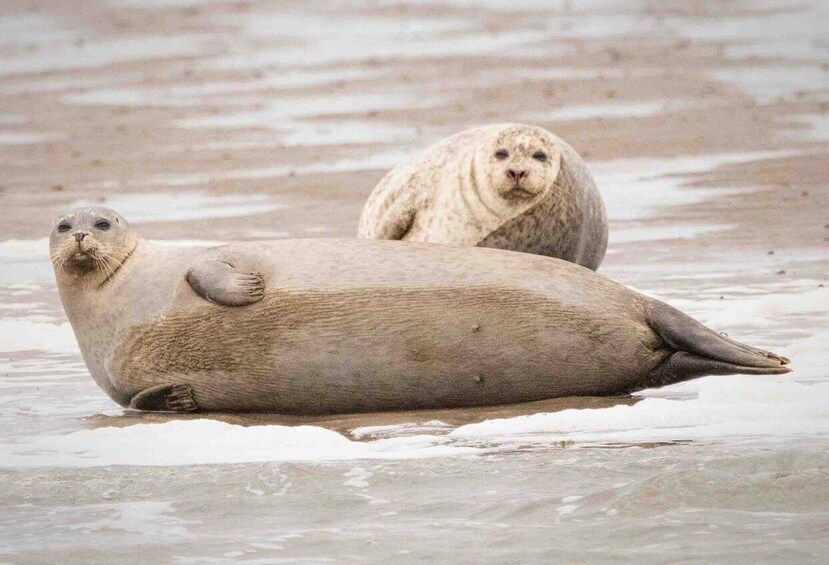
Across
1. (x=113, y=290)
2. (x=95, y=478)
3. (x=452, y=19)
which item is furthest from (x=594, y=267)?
(x=452, y=19)

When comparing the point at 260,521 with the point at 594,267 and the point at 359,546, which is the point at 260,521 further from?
the point at 594,267

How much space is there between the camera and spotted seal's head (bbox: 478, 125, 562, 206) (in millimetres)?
7965

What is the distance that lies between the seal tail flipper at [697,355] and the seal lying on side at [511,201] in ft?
4.41

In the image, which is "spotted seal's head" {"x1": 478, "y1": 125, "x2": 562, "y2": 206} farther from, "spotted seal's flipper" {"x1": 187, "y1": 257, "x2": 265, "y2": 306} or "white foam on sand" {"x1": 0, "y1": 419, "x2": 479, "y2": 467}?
"white foam on sand" {"x1": 0, "y1": 419, "x2": 479, "y2": 467}

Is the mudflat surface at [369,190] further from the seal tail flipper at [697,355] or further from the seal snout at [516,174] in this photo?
the seal snout at [516,174]

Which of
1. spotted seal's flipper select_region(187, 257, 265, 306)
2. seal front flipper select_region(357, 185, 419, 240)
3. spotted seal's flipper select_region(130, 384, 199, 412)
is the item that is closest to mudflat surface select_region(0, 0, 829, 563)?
spotted seal's flipper select_region(130, 384, 199, 412)

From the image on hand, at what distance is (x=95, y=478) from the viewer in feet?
18.9

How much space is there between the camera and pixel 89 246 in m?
6.87

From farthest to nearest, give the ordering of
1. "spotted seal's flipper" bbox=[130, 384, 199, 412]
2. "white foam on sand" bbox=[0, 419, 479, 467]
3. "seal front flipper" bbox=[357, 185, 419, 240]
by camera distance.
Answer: "seal front flipper" bbox=[357, 185, 419, 240], "spotted seal's flipper" bbox=[130, 384, 199, 412], "white foam on sand" bbox=[0, 419, 479, 467]

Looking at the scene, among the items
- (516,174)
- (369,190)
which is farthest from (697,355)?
(369,190)

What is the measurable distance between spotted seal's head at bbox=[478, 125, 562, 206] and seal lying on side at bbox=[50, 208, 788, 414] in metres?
1.10

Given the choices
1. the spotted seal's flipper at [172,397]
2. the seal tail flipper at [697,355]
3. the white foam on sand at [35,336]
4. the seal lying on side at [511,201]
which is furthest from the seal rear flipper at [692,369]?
the white foam on sand at [35,336]

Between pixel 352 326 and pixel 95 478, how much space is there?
1174 millimetres

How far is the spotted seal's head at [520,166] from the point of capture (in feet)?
26.1
